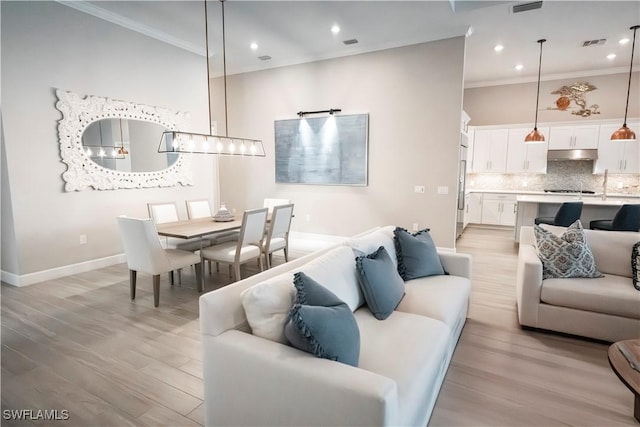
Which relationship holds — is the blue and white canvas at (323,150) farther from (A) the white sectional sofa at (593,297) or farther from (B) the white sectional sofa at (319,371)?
(B) the white sectional sofa at (319,371)

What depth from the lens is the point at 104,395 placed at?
213 centimetres

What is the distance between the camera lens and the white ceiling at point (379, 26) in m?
4.27

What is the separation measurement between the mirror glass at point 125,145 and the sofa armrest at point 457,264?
4636 millimetres

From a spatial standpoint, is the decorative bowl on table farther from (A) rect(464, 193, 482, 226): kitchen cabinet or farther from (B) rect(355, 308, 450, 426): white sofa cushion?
(A) rect(464, 193, 482, 226): kitchen cabinet

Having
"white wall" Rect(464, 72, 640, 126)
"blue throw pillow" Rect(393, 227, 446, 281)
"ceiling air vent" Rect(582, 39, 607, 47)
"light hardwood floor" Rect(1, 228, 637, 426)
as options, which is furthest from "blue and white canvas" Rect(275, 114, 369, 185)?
"white wall" Rect(464, 72, 640, 126)

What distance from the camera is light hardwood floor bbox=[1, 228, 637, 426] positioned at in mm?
1970

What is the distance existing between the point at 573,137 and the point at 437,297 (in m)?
6.86

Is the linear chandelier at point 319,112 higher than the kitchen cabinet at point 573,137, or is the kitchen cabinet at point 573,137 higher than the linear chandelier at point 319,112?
the linear chandelier at point 319,112

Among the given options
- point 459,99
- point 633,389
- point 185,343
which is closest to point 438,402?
point 633,389

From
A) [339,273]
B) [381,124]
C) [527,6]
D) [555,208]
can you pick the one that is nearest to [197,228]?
[339,273]

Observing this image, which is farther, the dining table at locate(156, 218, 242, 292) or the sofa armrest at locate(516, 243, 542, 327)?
the dining table at locate(156, 218, 242, 292)

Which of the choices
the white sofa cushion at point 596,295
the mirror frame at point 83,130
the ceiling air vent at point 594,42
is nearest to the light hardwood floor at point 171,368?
the white sofa cushion at point 596,295

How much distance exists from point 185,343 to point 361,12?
4.39 m

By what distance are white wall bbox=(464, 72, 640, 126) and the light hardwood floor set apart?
18.5 ft
